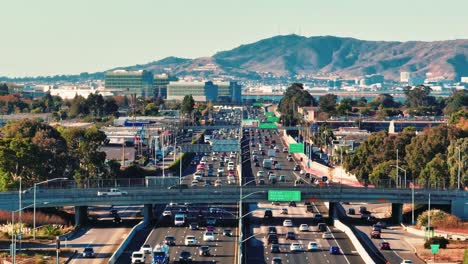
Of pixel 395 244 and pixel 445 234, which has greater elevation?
pixel 445 234

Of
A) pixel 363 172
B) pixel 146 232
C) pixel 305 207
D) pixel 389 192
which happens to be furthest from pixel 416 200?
pixel 363 172

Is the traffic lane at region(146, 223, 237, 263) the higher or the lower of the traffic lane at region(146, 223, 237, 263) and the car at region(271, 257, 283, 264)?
the lower

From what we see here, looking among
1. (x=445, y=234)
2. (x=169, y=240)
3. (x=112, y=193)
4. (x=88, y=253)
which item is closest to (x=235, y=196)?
(x=112, y=193)

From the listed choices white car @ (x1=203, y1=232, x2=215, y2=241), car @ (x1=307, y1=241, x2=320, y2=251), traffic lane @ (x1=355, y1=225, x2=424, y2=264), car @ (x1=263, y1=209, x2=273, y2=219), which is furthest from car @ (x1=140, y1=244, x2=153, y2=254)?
car @ (x1=263, y1=209, x2=273, y2=219)

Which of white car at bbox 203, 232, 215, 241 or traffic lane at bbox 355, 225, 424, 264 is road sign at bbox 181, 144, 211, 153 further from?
white car at bbox 203, 232, 215, 241

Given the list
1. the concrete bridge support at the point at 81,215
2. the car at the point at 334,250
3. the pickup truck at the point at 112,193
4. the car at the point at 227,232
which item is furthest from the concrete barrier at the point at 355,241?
the concrete bridge support at the point at 81,215

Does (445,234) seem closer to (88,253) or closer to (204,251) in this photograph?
(204,251)

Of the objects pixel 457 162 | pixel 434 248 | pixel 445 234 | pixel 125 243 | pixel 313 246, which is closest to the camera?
pixel 434 248
